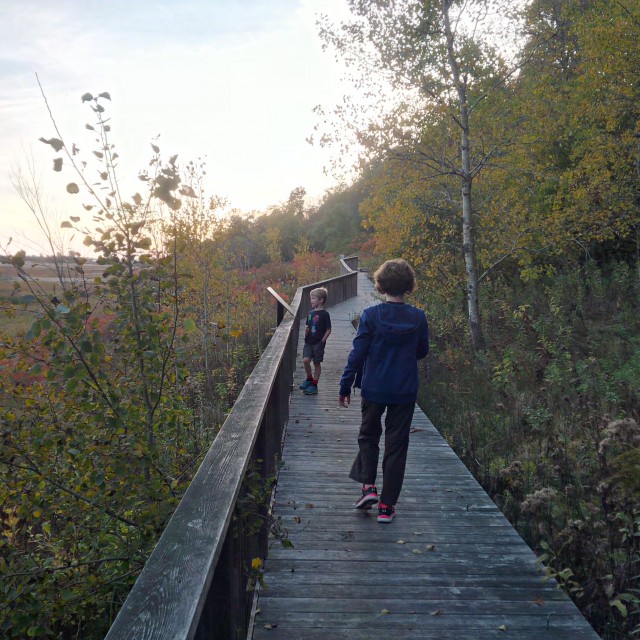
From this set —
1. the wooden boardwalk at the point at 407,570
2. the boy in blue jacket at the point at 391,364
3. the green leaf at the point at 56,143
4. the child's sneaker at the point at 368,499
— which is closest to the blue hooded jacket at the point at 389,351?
the boy in blue jacket at the point at 391,364

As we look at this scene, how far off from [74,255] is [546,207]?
1560 centimetres

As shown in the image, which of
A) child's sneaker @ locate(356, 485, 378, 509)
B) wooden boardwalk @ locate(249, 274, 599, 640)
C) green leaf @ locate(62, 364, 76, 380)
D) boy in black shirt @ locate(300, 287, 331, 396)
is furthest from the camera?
boy in black shirt @ locate(300, 287, 331, 396)

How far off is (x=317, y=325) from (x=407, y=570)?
5302 mm

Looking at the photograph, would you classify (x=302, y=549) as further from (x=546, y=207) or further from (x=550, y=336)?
(x=546, y=207)

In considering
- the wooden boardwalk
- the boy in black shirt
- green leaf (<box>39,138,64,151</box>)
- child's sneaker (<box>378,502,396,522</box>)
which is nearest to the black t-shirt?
the boy in black shirt

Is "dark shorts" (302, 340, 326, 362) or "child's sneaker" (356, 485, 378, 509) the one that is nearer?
"child's sneaker" (356, 485, 378, 509)

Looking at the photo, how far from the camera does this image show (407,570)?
3.96 metres

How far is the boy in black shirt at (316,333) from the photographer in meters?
8.97

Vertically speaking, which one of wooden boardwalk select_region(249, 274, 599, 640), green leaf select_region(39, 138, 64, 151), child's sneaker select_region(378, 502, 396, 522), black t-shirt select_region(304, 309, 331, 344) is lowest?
wooden boardwalk select_region(249, 274, 599, 640)

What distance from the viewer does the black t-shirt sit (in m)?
8.98

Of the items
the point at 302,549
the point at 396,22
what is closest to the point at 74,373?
the point at 302,549

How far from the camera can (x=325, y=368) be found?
1138 centimetres

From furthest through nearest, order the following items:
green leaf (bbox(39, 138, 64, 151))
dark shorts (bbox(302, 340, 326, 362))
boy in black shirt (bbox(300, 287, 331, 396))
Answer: dark shorts (bbox(302, 340, 326, 362)) < boy in black shirt (bbox(300, 287, 331, 396)) < green leaf (bbox(39, 138, 64, 151))

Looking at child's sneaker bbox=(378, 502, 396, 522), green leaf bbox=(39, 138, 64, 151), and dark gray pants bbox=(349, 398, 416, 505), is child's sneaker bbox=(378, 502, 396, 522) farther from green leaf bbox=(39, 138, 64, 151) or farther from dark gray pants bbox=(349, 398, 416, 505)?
green leaf bbox=(39, 138, 64, 151)
